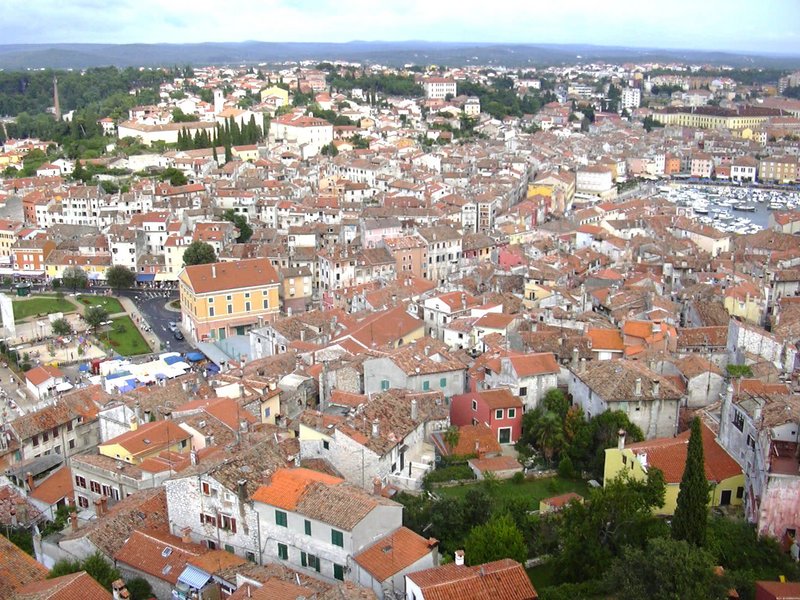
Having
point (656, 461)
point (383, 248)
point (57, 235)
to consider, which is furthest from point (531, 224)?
point (656, 461)

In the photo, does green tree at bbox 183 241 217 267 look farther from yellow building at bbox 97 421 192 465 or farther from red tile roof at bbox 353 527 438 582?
red tile roof at bbox 353 527 438 582

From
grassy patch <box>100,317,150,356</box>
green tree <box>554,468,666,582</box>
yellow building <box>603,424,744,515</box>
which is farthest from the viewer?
grassy patch <box>100,317,150,356</box>

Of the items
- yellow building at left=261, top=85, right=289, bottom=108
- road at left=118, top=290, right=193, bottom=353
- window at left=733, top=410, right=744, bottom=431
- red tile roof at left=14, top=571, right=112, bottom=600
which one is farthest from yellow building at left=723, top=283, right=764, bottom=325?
yellow building at left=261, top=85, right=289, bottom=108

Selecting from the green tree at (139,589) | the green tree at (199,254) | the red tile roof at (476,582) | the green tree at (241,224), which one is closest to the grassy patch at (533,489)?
the red tile roof at (476,582)

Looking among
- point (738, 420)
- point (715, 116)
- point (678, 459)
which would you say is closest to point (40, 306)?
point (678, 459)

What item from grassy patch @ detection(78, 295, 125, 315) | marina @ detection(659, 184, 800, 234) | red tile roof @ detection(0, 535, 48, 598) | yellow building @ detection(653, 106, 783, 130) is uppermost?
yellow building @ detection(653, 106, 783, 130)

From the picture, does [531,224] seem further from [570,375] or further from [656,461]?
[656,461]

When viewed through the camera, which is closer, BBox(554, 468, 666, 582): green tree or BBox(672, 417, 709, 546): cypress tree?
BBox(672, 417, 709, 546): cypress tree
